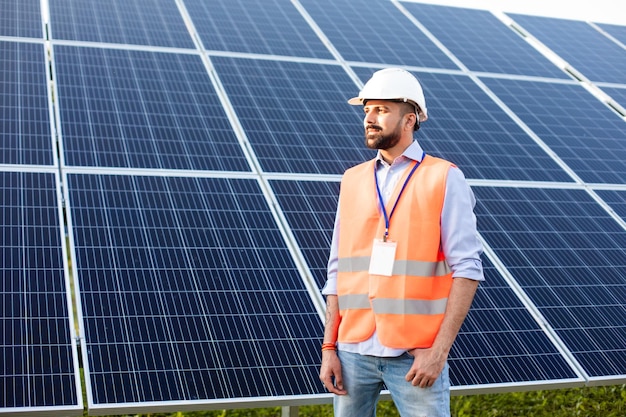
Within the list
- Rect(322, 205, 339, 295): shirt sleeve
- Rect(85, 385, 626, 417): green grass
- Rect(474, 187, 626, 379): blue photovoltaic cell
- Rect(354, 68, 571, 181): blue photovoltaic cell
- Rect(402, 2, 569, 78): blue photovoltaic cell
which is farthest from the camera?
Rect(402, 2, 569, 78): blue photovoltaic cell

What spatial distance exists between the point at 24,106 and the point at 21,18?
2.32m

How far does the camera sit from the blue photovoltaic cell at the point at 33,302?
19.2ft

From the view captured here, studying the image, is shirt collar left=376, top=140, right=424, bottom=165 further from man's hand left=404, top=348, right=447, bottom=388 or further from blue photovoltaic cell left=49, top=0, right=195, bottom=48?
blue photovoltaic cell left=49, top=0, right=195, bottom=48

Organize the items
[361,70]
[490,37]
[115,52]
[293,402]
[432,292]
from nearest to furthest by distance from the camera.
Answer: [432,292] → [293,402] → [115,52] → [361,70] → [490,37]

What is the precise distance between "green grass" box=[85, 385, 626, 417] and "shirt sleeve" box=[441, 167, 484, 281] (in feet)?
22.7

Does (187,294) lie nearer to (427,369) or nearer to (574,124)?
(427,369)

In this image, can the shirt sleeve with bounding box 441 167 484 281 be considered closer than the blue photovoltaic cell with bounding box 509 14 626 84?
Yes

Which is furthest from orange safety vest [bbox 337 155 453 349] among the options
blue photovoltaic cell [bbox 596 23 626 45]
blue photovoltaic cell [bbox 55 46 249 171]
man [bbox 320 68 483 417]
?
blue photovoltaic cell [bbox 596 23 626 45]

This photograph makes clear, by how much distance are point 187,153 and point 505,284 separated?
3.08 metres

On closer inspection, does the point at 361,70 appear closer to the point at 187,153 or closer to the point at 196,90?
the point at 196,90

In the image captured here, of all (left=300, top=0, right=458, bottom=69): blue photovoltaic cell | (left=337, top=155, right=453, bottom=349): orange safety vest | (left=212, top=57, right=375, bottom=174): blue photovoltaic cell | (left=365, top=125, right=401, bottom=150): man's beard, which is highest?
(left=365, top=125, right=401, bottom=150): man's beard

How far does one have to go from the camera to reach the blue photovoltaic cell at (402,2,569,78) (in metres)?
12.8

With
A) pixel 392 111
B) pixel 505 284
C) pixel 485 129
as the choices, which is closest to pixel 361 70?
pixel 485 129

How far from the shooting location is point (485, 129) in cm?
1062
